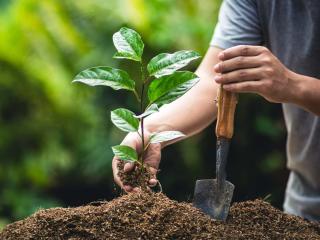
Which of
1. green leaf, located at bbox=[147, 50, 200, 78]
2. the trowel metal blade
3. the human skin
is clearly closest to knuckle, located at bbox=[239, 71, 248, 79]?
the human skin

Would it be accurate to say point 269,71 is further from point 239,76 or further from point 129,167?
point 129,167

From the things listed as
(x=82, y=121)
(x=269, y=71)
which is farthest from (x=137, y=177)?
(x=82, y=121)

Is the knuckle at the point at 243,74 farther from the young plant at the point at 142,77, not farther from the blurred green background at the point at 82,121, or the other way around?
the blurred green background at the point at 82,121

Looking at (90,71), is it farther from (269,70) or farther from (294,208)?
(294,208)

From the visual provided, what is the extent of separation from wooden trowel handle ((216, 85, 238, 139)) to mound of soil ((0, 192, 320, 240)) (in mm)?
163

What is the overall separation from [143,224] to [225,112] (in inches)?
10.9

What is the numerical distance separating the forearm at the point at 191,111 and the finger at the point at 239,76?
Answer: 0.37m

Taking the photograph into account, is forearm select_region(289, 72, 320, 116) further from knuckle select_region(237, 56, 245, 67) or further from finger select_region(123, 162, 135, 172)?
finger select_region(123, 162, 135, 172)

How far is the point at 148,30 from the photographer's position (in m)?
→ 4.32

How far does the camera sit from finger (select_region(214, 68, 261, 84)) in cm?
140

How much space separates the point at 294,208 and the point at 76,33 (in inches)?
100

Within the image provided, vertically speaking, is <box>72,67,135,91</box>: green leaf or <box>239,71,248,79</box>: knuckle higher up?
<box>72,67,135,91</box>: green leaf

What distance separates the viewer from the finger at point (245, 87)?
140 centimetres

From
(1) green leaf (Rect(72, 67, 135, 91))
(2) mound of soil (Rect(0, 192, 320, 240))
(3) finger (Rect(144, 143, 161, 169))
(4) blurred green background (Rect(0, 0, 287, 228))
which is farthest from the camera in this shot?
(4) blurred green background (Rect(0, 0, 287, 228))
